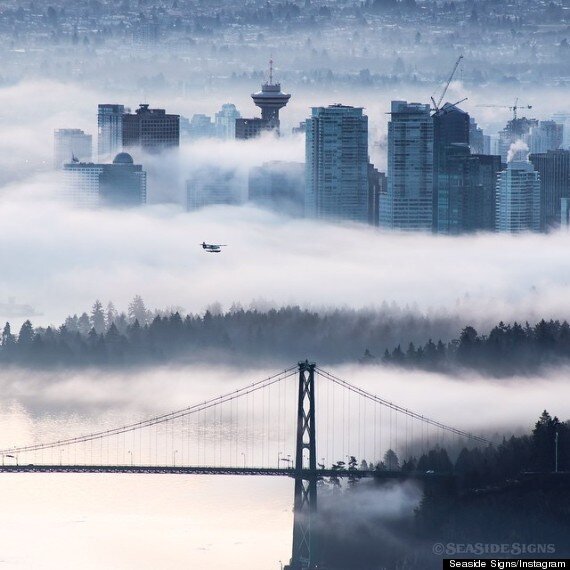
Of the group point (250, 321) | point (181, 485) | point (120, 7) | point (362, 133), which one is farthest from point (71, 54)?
point (181, 485)

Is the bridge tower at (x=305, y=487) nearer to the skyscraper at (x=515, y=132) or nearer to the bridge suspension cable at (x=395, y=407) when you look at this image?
the bridge suspension cable at (x=395, y=407)

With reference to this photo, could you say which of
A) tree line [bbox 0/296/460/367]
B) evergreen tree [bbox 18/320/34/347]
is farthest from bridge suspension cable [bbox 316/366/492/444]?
evergreen tree [bbox 18/320/34/347]

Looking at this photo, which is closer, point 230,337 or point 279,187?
point 230,337

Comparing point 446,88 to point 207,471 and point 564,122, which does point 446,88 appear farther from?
point 207,471

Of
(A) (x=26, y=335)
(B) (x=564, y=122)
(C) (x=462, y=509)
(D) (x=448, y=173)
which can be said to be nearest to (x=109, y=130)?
(D) (x=448, y=173)

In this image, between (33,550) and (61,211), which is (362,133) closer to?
(61,211)

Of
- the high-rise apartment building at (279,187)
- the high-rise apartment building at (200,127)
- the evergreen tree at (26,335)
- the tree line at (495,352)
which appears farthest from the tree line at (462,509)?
the high-rise apartment building at (200,127)
